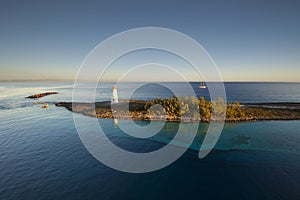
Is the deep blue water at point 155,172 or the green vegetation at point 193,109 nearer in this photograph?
the deep blue water at point 155,172

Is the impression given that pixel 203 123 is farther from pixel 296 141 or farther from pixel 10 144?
pixel 10 144

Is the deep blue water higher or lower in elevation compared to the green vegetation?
lower

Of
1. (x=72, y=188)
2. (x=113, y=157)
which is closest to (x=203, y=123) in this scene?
(x=113, y=157)

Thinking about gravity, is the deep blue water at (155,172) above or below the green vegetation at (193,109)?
below

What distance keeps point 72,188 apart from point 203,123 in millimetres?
25688

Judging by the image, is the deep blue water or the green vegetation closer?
the deep blue water

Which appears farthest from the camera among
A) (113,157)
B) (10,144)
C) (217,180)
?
(10,144)

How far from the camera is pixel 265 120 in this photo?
34.6m

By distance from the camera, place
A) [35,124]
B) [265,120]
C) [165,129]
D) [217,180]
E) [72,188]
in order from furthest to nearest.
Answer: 1. [265,120]
2. [35,124]
3. [165,129]
4. [217,180]
5. [72,188]

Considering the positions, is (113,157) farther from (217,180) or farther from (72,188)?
(217,180)

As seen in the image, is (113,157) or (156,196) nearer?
(156,196)

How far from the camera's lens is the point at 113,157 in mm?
18344

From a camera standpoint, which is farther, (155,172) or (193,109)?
(193,109)

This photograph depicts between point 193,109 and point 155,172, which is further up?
point 193,109
